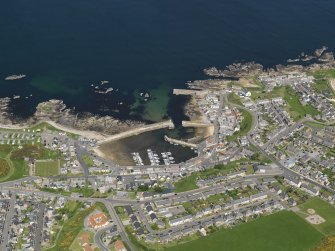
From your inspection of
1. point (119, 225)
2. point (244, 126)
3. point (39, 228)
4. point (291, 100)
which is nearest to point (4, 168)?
point (39, 228)

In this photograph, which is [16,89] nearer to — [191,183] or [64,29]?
[64,29]

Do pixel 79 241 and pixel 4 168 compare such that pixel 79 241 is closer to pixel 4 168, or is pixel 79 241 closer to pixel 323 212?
pixel 4 168

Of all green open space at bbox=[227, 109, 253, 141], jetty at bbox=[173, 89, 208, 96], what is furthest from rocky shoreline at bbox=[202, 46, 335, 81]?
green open space at bbox=[227, 109, 253, 141]

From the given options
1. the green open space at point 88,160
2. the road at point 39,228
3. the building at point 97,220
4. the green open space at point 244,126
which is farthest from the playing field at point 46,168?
the green open space at point 244,126

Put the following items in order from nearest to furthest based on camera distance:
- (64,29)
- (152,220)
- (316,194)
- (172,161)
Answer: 1. (152,220)
2. (316,194)
3. (172,161)
4. (64,29)

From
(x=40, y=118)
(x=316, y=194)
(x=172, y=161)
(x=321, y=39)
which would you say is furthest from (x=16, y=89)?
(x=321, y=39)

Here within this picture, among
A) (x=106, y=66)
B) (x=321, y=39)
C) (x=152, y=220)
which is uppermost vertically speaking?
(x=321, y=39)

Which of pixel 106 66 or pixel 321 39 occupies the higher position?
pixel 321 39
